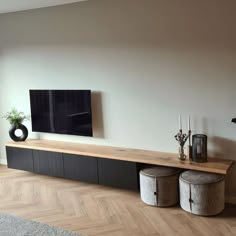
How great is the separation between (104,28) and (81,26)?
0.34 m

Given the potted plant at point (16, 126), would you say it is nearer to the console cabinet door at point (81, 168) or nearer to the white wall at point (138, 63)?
the white wall at point (138, 63)

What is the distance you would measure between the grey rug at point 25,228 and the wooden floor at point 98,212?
0.10m

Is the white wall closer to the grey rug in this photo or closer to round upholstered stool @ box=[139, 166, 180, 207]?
round upholstered stool @ box=[139, 166, 180, 207]

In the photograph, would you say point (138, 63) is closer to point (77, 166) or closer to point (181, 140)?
point (181, 140)

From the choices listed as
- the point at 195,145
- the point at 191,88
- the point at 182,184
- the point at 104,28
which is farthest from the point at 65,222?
the point at 104,28

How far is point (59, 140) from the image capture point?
15.3ft

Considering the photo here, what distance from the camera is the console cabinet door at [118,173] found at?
3775mm

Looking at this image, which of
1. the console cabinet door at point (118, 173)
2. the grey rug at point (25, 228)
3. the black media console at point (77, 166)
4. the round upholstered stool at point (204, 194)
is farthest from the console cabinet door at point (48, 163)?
the round upholstered stool at point (204, 194)

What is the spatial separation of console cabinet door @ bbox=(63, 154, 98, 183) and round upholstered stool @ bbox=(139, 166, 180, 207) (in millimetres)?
724

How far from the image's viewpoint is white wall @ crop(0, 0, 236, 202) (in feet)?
11.3

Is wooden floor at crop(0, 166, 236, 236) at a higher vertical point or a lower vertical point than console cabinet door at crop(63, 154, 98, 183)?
lower

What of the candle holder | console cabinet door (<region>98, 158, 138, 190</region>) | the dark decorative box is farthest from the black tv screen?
the dark decorative box

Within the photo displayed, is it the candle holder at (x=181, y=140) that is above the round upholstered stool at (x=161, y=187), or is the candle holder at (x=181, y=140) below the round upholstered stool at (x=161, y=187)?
above

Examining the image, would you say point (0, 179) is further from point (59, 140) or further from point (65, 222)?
point (65, 222)
